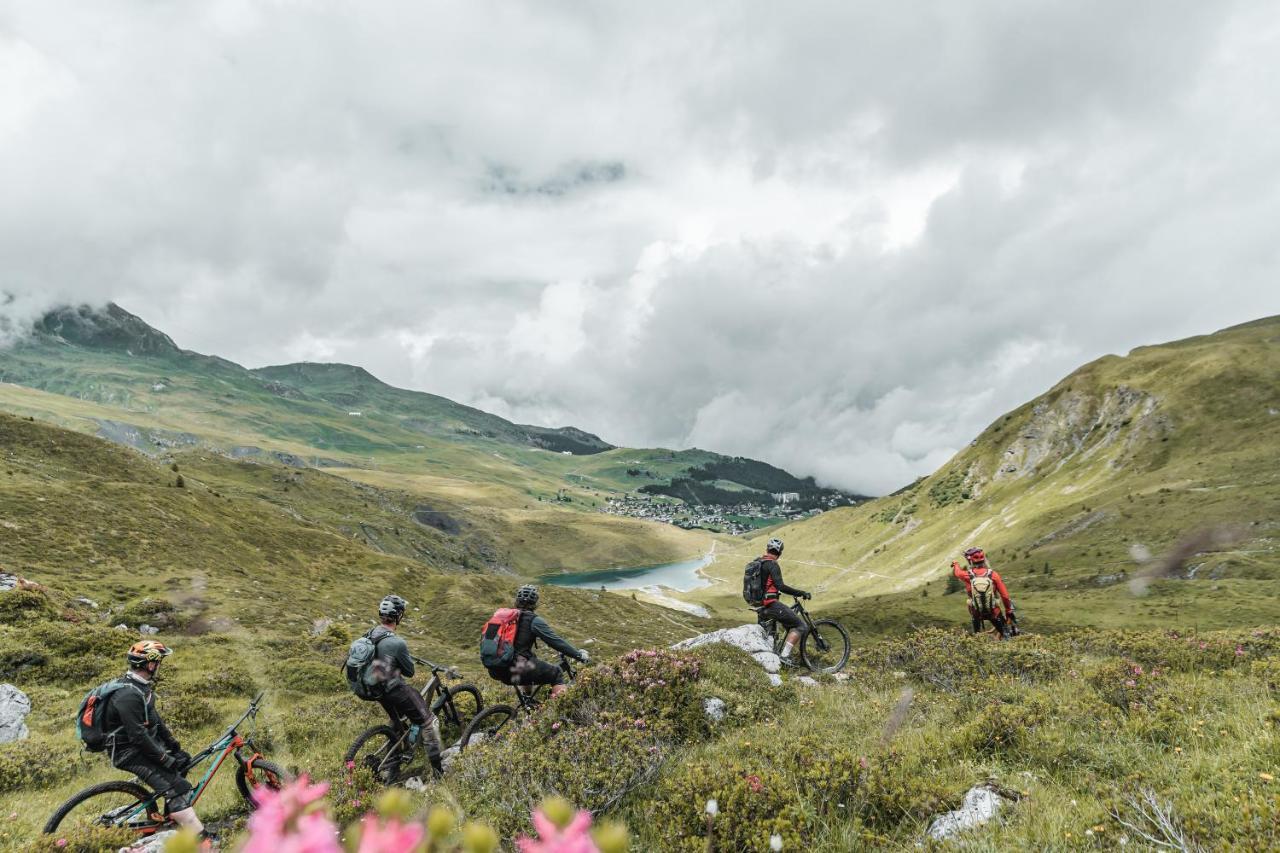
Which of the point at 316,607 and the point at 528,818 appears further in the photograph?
the point at 316,607

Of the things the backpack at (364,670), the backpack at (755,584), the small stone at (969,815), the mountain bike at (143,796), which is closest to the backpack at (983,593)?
the backpack at (755,584)

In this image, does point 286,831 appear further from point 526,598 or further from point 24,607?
point 24,607

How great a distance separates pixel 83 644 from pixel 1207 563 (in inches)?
3861

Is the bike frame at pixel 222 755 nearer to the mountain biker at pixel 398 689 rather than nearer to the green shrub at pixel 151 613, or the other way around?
the mountain biker at pixel 398 689

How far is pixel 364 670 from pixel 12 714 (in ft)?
46.4

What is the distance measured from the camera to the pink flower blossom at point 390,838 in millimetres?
1102

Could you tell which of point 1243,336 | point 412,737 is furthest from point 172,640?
point 1243,336

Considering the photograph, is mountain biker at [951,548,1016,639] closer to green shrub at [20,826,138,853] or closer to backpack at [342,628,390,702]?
backpack at [342,628,390,702]

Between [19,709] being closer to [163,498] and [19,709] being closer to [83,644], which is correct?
[83,644]

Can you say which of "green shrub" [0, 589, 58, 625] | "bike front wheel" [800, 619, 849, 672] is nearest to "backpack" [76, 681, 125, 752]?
"bike front wheel" [800, 619, 849, 672]

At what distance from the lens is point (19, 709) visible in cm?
1769

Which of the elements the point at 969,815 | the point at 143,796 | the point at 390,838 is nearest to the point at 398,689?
the point at 143,796

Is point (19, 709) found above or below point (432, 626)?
above

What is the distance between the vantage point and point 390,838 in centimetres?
111
